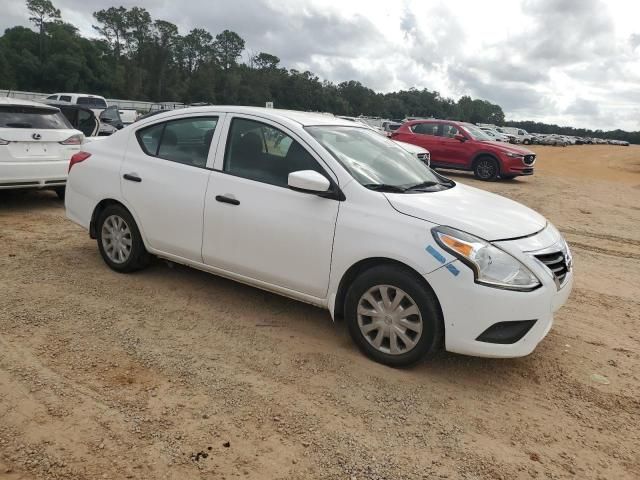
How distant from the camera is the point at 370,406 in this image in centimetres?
311

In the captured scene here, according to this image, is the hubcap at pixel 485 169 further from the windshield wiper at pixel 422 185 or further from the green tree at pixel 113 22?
the green tree at pixel 113 22

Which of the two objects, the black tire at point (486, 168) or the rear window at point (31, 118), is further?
the black tire at point (486, 168)

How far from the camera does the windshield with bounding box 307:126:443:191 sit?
3881 mm

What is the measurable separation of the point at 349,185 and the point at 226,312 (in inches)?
60.2

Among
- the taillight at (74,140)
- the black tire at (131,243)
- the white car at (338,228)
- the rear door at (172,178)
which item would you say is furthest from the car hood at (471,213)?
the taillight at (74,140)

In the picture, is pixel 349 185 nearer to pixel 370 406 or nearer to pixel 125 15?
pixel 370 406

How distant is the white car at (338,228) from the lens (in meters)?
3.26

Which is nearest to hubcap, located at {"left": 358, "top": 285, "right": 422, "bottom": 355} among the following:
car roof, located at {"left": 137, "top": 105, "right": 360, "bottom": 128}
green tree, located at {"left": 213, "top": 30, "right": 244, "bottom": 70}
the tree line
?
car roof, located at {"left": 137, "top": 105, "right": 360, "bottom": 128}

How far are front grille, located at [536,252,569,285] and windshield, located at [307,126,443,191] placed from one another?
109 cm

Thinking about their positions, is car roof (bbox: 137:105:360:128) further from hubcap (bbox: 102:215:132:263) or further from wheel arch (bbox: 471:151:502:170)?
wheel arch (bbox: 471:151:502:170)

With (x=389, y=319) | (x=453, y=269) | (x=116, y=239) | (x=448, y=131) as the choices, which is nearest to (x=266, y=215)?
(x=389, y=319)

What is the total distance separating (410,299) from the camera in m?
3.36

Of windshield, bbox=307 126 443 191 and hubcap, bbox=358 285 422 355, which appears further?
windshield, bbox=307 126 443 191

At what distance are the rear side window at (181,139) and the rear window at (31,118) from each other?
346 cm
